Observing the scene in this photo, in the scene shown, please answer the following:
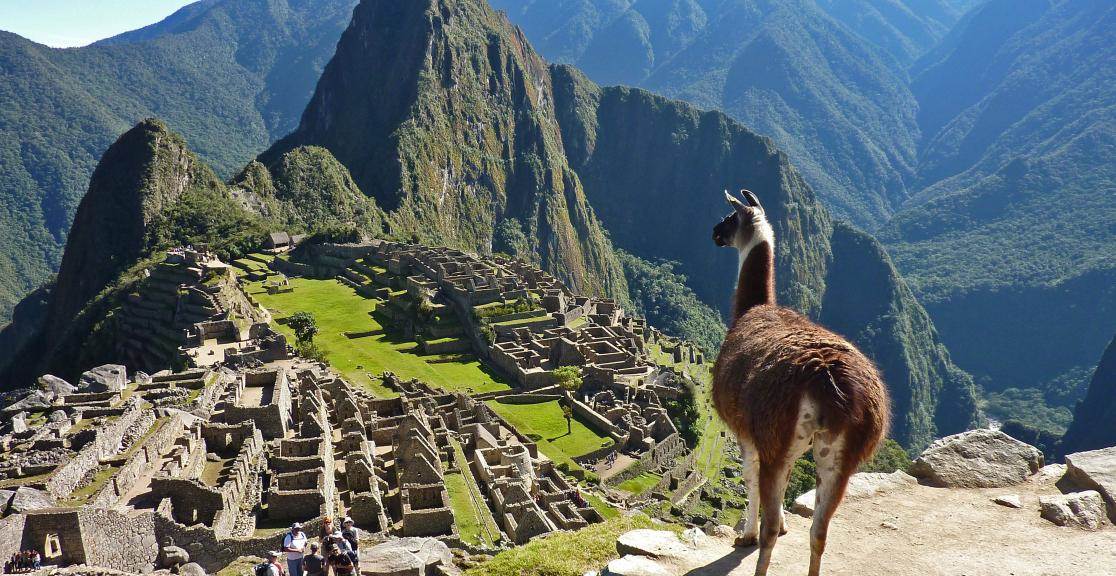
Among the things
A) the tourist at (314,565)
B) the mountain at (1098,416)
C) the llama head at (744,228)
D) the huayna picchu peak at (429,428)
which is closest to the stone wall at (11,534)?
the huayna picchu peak at (429,428)

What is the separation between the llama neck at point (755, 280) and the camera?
7.75 m

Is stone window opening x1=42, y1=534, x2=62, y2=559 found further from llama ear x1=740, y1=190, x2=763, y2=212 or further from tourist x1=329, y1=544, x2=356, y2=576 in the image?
llama ear x1=740, y1=190, x2=763, y2=212

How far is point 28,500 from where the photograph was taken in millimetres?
14664

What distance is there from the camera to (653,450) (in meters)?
38.8

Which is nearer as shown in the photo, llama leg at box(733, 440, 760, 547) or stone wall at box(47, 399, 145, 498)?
llama leg at box(733, 440, 760, 547)

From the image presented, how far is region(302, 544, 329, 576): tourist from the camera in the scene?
997cm

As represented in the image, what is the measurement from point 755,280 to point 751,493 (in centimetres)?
231

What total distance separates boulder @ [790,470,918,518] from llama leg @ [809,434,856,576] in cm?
247

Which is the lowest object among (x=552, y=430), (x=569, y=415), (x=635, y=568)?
(x=552, y=430)

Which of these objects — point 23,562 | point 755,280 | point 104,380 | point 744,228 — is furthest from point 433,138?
point 755,280

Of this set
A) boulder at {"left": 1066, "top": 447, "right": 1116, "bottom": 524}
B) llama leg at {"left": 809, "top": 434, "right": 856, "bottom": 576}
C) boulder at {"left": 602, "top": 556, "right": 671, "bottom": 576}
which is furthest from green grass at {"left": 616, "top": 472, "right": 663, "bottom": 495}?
llama leg at {"left": 809, "top": 434, "right": 856, "bottom": 576}

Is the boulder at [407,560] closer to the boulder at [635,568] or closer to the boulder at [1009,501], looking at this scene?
the boulder at [635,568]

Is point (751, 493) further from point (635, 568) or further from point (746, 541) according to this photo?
point (635, 568)

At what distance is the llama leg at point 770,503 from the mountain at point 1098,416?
9841 cm
